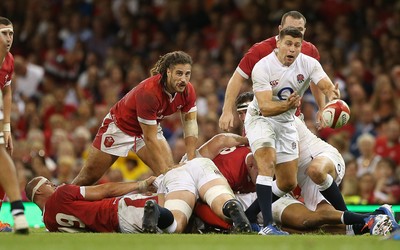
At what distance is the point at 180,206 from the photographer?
10359 millimetres

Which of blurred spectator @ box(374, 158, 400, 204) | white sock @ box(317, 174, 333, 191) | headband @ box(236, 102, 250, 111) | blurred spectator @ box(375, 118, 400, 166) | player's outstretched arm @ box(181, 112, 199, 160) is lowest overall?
blurred spectator @ box(374, 158, 400, 204)

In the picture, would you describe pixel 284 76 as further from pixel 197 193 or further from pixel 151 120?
pixel 151 120

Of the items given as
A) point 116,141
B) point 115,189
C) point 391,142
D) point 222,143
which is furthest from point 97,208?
point 391,142

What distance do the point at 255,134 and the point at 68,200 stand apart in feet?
6.74

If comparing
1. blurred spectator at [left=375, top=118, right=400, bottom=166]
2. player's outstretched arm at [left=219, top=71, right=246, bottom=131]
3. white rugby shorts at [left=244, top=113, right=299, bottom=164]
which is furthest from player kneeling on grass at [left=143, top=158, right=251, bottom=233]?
blurred spectator at [left=375, top=118, right=400, bottom=166]

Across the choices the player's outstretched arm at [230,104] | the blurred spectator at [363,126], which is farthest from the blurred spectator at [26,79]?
the player's outstretched arm at [230,104]

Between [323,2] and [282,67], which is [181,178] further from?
[323,2]

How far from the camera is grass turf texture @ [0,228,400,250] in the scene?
8.12 meters

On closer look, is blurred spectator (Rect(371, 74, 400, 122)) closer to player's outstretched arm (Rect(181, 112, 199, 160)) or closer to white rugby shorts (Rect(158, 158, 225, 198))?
player's outstretched arm (Rect(181, 112, 199, 160))

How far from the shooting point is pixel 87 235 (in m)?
9.84

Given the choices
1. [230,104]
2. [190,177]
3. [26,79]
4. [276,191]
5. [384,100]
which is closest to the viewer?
[276,191]

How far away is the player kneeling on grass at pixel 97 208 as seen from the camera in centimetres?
1047

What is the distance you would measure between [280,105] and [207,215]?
4.75 feet

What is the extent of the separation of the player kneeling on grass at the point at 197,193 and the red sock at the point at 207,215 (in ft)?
0.34
